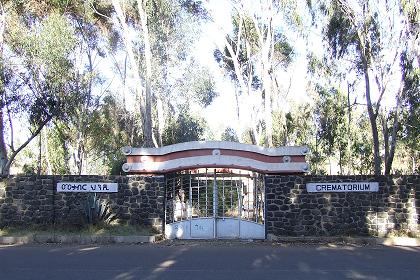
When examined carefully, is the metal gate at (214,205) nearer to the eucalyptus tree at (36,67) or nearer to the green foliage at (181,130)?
the eucalyptus tree at (36,67)

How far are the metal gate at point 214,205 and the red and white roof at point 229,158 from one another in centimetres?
73

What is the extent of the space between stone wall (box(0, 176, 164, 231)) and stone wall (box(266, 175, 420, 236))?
4.16 meters

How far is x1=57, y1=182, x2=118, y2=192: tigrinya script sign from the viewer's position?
712 inches

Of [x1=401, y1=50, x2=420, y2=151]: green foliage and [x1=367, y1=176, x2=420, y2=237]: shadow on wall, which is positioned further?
[x1=401, y1=50, x2=420, y2=151]: green foliage

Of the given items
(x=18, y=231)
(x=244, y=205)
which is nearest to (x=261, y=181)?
(x=244, y=205)

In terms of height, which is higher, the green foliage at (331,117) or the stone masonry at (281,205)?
the green foliage at (331,117)

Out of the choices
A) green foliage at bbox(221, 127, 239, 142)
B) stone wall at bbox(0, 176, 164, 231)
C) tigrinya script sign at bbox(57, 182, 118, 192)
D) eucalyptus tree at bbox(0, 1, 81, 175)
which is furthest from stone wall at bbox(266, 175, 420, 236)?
green foliage at bbox(221, 127, 239, 142)

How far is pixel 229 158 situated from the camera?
1797cm

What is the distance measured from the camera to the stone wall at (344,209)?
1759cm

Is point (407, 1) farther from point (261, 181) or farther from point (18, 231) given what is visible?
point (18, 231)

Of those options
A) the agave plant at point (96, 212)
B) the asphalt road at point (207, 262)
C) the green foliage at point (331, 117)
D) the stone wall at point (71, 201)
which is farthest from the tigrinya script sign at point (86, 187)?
the green foliage at point (331, 117)

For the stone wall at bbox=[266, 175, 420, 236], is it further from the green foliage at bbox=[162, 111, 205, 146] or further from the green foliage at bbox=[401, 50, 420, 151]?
the green foliage at bbox=[162, 111, 205, 146]

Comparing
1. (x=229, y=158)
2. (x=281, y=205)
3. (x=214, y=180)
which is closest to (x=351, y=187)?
(x=281, y=205)

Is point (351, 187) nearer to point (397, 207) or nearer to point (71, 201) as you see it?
point (397, 207)
